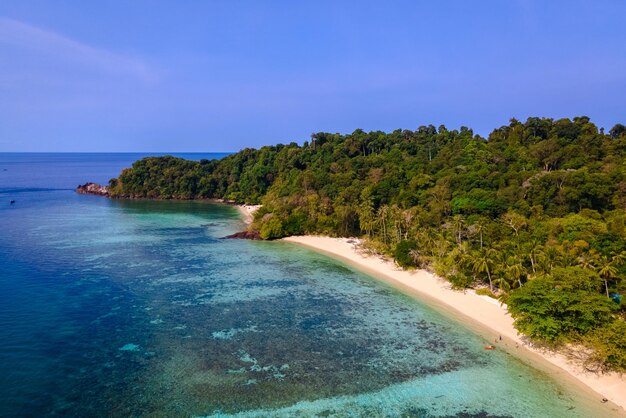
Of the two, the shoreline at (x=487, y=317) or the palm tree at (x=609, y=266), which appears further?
the palm tree at (x=609, y=266)

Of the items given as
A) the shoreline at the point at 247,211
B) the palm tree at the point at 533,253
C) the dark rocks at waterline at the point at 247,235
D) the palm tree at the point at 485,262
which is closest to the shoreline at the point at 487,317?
the palm tree at the point at 485,262

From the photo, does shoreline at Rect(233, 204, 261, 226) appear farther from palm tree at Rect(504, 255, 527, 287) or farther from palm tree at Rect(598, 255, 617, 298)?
palm tree at Rect(598, 255, 617, 298)

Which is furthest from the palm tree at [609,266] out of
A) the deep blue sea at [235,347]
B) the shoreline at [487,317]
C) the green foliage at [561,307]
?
the deep blue sea at [235,347]

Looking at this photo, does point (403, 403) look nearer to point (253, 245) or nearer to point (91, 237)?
point (253, 245)

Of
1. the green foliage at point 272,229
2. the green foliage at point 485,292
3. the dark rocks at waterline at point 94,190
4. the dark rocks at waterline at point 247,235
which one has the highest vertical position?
the dark rocks at waterline at point 94,190

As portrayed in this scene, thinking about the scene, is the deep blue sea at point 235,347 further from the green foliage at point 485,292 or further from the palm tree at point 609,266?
the palm tree at point 609,266

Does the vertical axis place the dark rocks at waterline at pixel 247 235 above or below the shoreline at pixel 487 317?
above

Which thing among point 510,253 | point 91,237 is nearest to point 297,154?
point 91,237

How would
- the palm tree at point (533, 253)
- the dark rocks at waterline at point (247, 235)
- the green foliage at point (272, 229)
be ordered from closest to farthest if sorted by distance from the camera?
the palm tree at point (533, 253) → the green foliage at point (272, 229) → the dark rocks at waterline at point (247, 235)

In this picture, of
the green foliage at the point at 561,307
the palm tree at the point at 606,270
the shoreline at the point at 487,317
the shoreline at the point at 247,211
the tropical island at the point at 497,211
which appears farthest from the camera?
the shoreline at the point at 247,211
